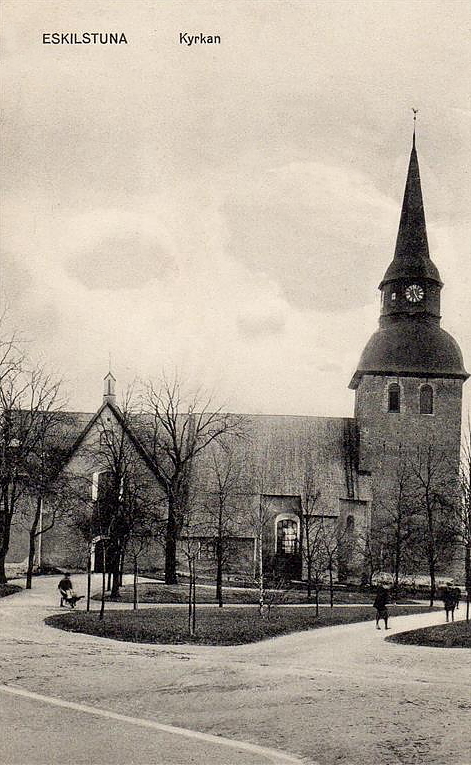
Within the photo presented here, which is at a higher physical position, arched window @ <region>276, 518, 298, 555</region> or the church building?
the church building

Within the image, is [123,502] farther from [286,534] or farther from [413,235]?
[413,235]

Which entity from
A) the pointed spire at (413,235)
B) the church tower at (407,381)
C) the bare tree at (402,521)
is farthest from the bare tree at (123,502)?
the pointed spire at (413,235)

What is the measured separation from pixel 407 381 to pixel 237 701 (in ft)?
97.1

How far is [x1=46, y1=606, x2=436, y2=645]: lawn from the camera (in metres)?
18.3

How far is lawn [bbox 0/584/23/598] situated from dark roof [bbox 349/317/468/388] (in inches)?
765

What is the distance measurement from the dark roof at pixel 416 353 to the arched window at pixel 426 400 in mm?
910

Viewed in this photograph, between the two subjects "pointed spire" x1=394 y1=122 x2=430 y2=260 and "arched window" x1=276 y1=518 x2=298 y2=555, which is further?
"arched window" x1=276 y1=518 x2=298 y2=555

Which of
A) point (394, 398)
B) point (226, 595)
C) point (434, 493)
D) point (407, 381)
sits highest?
point (407, 381)

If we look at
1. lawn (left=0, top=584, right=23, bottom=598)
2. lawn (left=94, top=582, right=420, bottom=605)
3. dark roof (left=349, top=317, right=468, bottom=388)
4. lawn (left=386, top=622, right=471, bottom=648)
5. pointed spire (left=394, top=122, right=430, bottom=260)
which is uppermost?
pointed spire (left=394, top=122, right=430, bottom=260)

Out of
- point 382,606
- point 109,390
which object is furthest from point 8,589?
point 382,606

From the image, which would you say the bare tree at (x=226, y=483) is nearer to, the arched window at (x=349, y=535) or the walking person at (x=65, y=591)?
the arched window at (x=349, y=535)

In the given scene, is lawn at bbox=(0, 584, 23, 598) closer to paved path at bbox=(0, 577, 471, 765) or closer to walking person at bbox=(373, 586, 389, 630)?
paved path at bbox=(0, 577, 471, 765)

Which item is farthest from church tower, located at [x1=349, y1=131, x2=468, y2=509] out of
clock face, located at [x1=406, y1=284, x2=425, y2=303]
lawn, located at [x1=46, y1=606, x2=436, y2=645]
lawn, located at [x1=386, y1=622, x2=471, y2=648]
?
lawn, located at [x1=386, y1=622, x2=471, y2=648]

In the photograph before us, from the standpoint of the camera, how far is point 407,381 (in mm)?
39531
